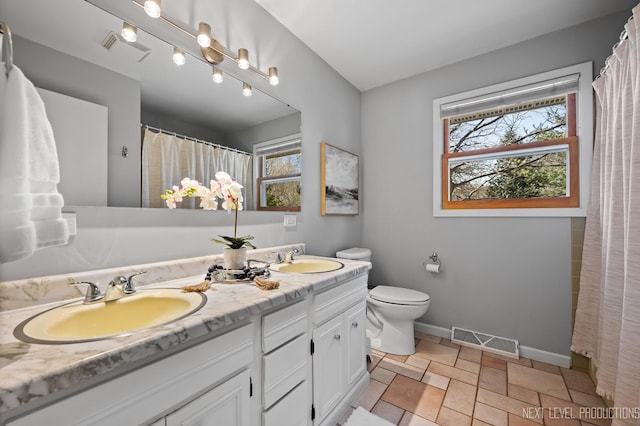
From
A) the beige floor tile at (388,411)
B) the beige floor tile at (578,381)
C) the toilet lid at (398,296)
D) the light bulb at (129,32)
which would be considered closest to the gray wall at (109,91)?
the light bulb at (129,32)

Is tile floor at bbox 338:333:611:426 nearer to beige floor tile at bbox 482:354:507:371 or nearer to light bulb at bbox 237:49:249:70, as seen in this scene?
beige floor tile at bbox 482:354:507:371

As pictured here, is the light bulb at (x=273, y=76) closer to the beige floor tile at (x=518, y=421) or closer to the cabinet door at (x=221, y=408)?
the cabinet door at (x=221, y=408)

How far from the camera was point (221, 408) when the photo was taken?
0.81 meters

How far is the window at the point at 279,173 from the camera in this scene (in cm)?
176

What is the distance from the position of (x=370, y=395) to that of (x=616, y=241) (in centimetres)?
163

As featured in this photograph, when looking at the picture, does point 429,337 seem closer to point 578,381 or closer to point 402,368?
point 402,368

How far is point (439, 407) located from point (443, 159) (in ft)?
6.43

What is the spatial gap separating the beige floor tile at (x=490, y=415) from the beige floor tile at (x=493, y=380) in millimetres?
205

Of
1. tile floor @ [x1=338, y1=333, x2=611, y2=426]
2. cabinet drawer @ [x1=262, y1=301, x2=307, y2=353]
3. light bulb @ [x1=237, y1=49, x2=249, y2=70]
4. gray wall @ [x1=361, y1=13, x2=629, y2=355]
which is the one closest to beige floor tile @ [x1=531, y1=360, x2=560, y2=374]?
tile floor @ [x1=338, y1=333, x2=611, y2=426]

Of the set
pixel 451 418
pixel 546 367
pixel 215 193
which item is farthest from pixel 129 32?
pixel 546 367

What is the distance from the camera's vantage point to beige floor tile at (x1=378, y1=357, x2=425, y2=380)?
1.87 meters

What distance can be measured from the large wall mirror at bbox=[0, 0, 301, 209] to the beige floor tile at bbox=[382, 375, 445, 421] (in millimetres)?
1798

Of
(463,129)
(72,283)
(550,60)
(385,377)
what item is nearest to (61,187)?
(72,283)

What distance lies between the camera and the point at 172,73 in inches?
50.6
